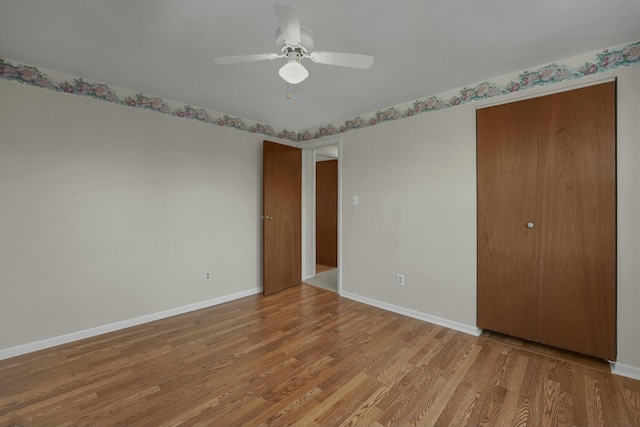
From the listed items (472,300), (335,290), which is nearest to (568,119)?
(472,300)

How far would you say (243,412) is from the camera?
1.52 metres

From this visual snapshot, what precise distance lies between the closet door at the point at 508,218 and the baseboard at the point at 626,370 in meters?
0.45

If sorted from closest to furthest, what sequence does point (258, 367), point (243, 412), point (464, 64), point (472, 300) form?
1. point (243, 412)
2. point (258, 367)
3. point (464, 64)
4. point (472, 300)

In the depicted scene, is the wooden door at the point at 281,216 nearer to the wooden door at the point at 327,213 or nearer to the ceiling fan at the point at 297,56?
the wooden door at the point at 327,213

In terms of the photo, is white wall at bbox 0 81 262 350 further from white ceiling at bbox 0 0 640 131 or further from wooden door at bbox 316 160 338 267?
wooden door at bbox 316 160 338 267

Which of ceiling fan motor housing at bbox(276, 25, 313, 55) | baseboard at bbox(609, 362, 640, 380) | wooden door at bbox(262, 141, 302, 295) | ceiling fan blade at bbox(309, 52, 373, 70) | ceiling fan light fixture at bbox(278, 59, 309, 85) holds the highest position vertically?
ceiling fan motor housing at bbox(276, 25, 313, 55)

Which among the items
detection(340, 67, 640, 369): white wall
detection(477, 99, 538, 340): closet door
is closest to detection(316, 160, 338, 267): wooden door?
detection(340, 67, 640, 369): white wall

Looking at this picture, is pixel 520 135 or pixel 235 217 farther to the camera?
pixel 235 217

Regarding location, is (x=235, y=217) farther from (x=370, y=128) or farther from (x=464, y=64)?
(x=464, y=64)

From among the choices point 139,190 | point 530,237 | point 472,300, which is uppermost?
point 139,190

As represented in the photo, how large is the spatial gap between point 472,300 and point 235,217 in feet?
9.19

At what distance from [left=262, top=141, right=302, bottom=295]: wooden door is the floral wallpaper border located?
61cm

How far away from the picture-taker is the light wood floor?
149 cm

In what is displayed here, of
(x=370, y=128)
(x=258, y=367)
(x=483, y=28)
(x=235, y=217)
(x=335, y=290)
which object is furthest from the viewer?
(x=335, y=290)
